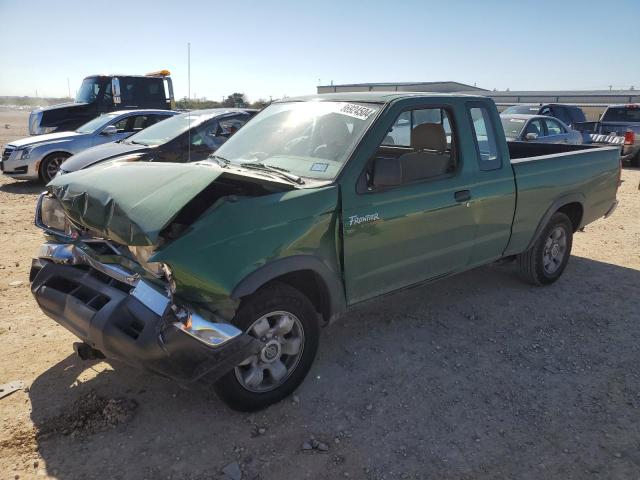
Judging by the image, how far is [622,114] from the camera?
1491cm

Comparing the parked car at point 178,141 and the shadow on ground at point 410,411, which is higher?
the parked car at point 178,141

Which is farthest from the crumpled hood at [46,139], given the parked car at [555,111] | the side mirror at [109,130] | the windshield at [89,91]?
the parked car at [555,111]

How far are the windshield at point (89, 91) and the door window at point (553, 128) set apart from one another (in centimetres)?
1145

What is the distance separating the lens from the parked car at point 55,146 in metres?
9.99

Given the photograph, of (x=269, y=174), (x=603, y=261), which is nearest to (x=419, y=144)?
(x=269, y=174)

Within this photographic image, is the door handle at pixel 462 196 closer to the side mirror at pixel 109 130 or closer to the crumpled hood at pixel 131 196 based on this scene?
the crumpled hood at pixel 131 196

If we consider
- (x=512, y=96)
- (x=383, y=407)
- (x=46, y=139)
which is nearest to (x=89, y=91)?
(x=46, y=139)

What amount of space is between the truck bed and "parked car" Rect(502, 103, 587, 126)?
9.52 metres

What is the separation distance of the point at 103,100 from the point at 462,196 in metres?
12.1

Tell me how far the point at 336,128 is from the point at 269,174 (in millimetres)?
649

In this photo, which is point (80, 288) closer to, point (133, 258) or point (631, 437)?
point (133, 258)

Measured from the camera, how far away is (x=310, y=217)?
3.09m

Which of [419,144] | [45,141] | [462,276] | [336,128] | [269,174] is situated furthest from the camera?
[45,141]

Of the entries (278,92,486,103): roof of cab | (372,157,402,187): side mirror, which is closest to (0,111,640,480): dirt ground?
(372,157,402,187): side mirror
